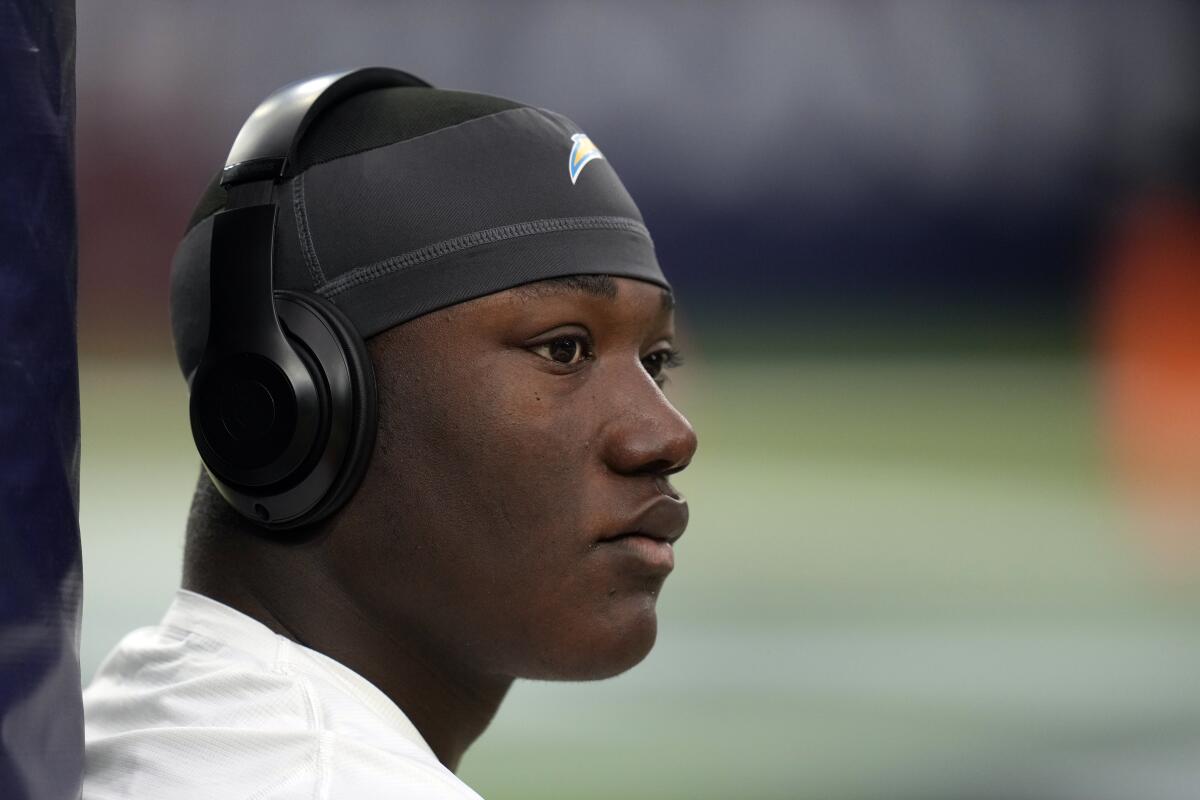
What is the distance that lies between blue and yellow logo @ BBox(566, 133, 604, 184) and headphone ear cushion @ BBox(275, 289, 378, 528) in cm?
23

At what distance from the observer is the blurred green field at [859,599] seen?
3924 millimetres

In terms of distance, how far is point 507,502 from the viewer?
1111 mm

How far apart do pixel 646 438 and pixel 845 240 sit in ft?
25.2

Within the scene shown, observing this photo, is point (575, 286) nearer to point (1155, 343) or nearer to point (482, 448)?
point (482, 448)

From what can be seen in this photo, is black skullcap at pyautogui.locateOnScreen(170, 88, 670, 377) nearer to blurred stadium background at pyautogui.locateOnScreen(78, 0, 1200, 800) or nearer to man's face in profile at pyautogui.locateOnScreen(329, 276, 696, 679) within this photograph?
man's face in profile at pyautogui.locateOnScreen(329, 276, 696, 679)

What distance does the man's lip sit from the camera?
3.69 feet

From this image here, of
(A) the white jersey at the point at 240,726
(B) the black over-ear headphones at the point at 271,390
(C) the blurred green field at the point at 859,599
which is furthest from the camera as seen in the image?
(C) the blurred green field at the point at 859,599

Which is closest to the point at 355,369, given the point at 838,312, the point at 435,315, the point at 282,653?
the point at 435,315

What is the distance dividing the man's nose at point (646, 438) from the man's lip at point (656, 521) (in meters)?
→ 0.03

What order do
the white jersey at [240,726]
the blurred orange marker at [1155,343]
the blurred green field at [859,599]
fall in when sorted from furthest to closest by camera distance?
the blurred orange marker at [1155,343]
the blurred green field at [859,599]
the white jersey at [240,726]

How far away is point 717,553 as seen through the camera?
6.24 m

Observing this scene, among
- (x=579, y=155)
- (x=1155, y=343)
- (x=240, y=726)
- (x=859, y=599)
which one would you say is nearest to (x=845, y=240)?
(x=1155, y=343)

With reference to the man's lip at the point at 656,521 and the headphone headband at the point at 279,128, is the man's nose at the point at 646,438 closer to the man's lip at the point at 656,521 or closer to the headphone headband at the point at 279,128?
the man's lip at the point at 656,521

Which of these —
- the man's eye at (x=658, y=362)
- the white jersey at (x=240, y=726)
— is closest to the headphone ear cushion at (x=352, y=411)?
the white jersey at (x=240, y=726)
